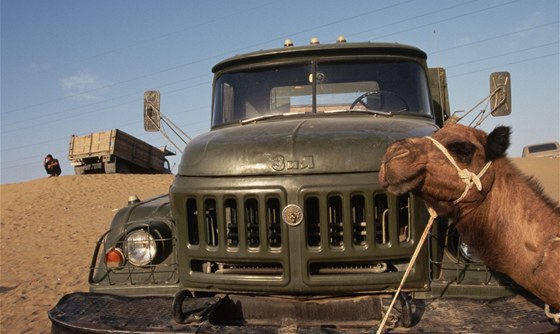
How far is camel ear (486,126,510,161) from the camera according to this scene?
2.25 meters

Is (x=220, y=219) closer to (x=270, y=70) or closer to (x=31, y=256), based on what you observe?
(x=270, y=70)

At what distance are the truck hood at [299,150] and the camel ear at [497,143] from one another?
88cm

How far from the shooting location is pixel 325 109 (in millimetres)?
4555

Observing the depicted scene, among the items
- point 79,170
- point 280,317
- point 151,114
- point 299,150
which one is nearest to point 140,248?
point 280,317

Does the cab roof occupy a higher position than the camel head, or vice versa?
the cab roof

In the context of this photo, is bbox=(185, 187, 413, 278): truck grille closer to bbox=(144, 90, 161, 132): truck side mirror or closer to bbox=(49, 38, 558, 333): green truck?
bbox=(49, 38, 558, 333): green truck

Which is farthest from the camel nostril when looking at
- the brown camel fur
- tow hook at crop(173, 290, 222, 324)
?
tow hook at crop(173, 290, 222, 324)

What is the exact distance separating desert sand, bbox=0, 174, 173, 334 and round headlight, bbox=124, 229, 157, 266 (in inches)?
119

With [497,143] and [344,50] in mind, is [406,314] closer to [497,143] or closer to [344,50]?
[497,143]

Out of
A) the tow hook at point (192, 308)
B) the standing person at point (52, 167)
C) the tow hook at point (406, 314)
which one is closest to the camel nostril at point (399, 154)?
the tow hook at point (406, 314)

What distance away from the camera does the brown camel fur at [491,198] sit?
2271 mm

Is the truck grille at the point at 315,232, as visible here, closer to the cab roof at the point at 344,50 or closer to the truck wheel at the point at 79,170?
the cab roof at the point at 344,50

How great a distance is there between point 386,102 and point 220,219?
6.70 ft

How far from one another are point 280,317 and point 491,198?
1.58 meters
